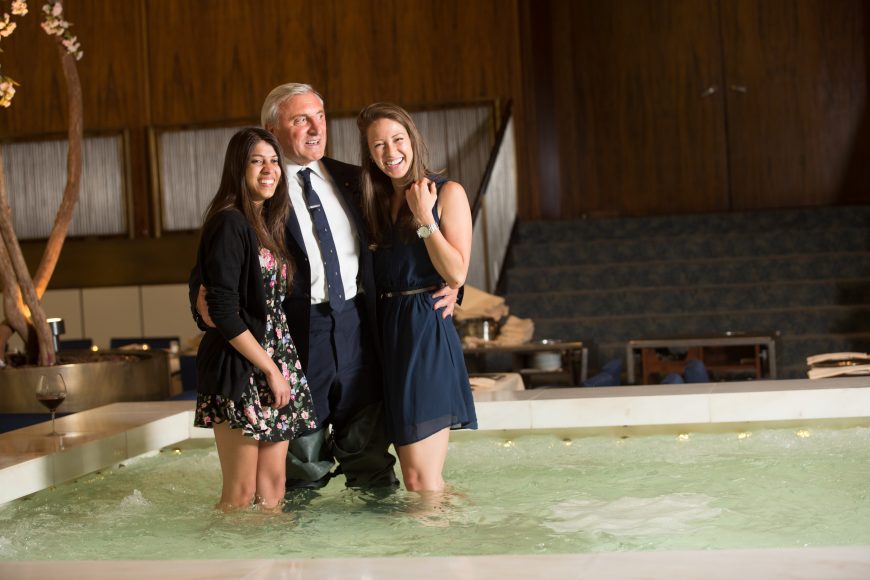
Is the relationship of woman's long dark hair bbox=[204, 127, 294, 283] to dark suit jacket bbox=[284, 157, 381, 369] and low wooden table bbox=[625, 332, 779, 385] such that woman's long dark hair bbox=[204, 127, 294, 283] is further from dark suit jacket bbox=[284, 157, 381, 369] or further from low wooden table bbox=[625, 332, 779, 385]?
low wooden table bbox=[625, 332, 779, 385]

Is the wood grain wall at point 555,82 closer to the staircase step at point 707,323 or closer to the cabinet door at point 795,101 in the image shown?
the cabinet door at point 795,101

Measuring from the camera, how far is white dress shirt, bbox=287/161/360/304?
3.24 meters

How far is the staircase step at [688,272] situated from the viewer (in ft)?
31.3

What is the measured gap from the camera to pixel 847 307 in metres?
9.08

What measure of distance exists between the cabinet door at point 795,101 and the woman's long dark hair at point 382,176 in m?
8.88

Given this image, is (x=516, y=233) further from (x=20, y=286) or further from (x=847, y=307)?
(x=20, y=286)

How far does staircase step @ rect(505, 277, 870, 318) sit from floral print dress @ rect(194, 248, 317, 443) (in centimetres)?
644

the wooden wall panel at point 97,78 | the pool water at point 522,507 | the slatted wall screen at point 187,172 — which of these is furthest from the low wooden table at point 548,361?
the wooden wall panel at point 97,78

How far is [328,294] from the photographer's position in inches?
128

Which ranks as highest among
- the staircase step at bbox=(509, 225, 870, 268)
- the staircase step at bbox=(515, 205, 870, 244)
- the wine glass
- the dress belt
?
the staircase step at bbox=(515, 205, 870, 244)

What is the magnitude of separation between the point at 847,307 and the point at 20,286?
20.8 feet

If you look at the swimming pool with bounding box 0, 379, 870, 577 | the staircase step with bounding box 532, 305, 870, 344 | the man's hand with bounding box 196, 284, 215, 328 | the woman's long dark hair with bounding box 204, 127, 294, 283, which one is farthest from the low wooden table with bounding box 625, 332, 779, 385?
the man's hand with bounding box 196, 284, 215, 328

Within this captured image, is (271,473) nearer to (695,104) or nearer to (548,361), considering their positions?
(548,361)

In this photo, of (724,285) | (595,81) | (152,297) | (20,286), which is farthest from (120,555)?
(595,81)
